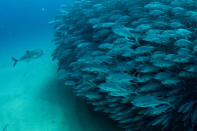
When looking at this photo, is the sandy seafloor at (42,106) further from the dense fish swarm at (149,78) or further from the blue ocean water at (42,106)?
the dense fish swarm at (149,78)

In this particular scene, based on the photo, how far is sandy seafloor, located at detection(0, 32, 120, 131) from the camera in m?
5.41

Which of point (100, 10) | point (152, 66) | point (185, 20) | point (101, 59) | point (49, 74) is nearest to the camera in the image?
point (152, 66)

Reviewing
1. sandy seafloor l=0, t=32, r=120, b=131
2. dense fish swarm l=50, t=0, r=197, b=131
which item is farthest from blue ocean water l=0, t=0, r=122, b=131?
dense fish swarm l=50, t=0, r=197, b=131

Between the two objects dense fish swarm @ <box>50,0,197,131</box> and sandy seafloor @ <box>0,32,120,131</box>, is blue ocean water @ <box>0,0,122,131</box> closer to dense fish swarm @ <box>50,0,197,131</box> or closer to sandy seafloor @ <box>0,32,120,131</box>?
sandy seafloor @ <box>0,32,120,131</box>

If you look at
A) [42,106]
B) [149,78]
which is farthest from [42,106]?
[149,78]

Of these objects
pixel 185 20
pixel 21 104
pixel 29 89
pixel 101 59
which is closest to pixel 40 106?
pixel 21 104

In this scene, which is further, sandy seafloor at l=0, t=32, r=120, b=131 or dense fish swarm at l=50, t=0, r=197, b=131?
sandy seafloor at l=0, t=32, r=120, b=131

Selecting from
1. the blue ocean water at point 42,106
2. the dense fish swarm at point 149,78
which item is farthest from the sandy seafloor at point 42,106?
the dense fish swarm at point 149,78

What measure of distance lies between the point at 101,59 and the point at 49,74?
4.96 metres

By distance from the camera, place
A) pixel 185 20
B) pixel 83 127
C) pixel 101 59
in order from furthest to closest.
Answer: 1. pixel 185 20
2. pixel 83 127
3. pixel 101 59

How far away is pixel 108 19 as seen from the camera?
6.99 metres

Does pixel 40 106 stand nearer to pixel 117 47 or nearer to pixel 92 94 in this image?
pixel 92 94

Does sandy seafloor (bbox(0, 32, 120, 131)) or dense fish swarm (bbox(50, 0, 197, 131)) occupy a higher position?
dense fish swarm (bbox(50, 0, 197, 131))

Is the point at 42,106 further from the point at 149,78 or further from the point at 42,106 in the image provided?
the point at 149,78
